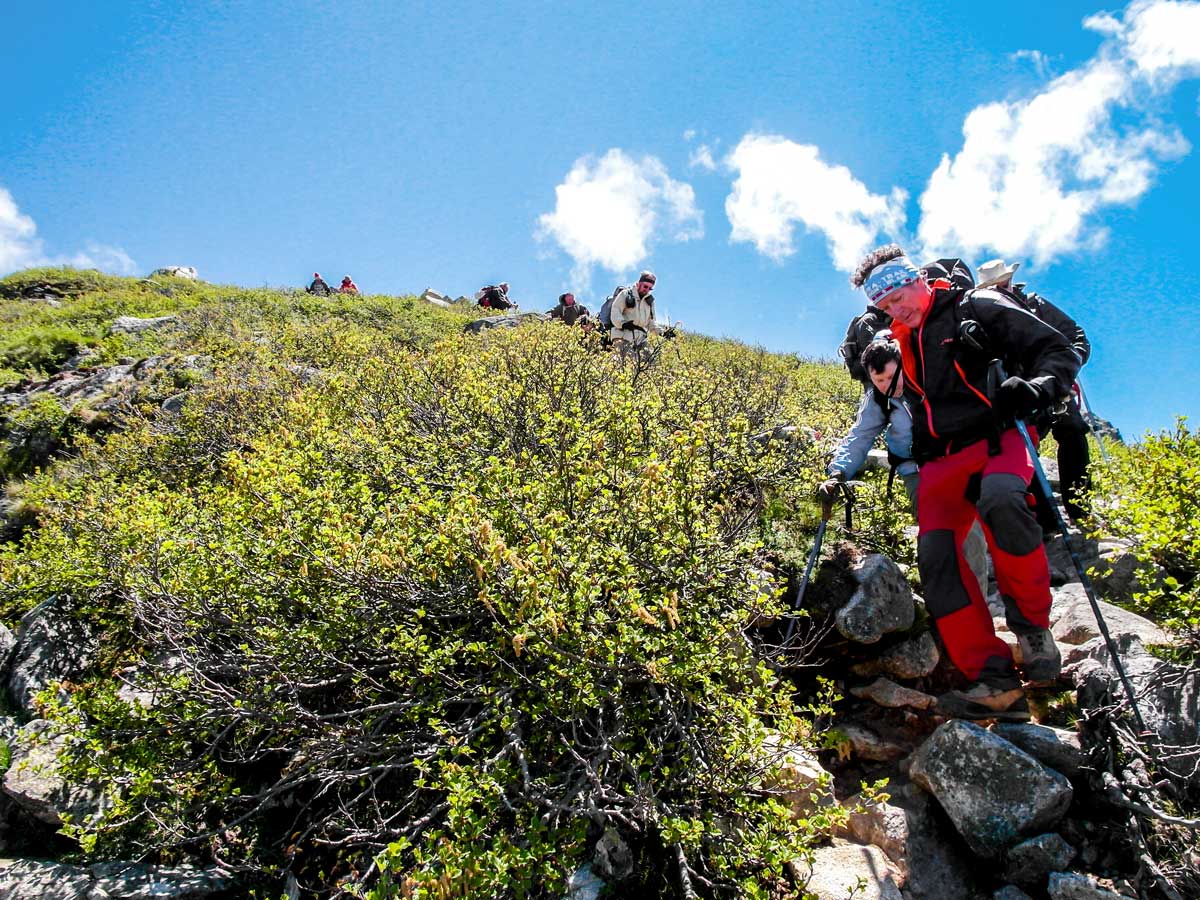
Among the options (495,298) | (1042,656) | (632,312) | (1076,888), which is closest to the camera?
(1076,888)

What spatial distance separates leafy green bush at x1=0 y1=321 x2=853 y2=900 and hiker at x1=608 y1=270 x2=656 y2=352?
5.09 m

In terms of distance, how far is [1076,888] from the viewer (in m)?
2.97

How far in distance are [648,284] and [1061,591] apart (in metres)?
7.38

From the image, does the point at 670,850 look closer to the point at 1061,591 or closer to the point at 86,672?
the point at 1061,591

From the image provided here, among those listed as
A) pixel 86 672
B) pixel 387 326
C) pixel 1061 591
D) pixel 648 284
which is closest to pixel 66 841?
pixel 86 672

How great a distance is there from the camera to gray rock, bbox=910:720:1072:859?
330 cm

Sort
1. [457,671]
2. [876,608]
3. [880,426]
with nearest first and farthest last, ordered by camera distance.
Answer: [457,671]
[876,608]
[880,426]

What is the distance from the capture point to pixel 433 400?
22.3ft

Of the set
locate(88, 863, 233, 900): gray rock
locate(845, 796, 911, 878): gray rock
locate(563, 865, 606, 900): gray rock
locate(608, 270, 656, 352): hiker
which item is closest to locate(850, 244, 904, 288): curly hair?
locate(845, 796, 911, 878): gray rock

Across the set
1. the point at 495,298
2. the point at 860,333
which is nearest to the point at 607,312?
the point at 860,333

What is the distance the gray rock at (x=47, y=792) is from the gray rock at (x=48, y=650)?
41.3 inches

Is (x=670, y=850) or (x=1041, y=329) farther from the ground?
(x=1041, y=329)

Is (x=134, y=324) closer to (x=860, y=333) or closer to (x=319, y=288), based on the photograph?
(x=319, y=288)

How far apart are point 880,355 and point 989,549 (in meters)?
1.52
